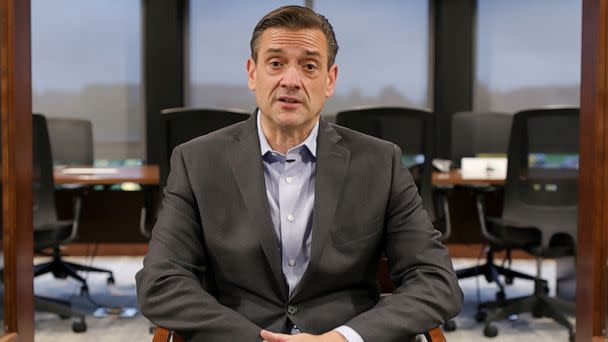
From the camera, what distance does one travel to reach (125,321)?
145 inches

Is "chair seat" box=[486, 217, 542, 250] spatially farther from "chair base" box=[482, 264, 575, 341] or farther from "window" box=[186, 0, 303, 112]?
"window" box=[186, 0, 303, 112]

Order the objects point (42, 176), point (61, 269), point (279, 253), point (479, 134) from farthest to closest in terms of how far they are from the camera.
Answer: point (479, 134) → point (61, 269) → point (42, 176) → point (279, 253)

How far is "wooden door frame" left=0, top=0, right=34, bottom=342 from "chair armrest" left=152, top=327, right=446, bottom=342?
Result: 0.94 m

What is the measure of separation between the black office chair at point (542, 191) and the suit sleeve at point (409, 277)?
1991mm

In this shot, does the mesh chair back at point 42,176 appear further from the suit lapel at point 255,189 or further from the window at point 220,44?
the window at point 220,44

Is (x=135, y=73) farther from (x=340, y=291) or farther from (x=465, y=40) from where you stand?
(x=340, y=291)

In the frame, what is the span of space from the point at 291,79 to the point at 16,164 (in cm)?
109

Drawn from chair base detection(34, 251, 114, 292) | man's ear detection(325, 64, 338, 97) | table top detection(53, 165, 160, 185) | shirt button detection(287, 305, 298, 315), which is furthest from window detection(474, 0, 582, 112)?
shirt button detection(287, 305, 298, 315)

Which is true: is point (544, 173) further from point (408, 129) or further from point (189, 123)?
point (189, 123)

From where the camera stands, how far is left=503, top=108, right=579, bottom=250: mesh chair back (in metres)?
3.36

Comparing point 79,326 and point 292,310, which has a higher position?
point 292,310

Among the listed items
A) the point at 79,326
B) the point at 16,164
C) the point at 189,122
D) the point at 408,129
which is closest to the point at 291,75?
the point at 16,164

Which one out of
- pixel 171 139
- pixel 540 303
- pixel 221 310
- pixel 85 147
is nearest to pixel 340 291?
pixel 221 310

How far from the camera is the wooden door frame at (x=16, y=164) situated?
2.05 meters
